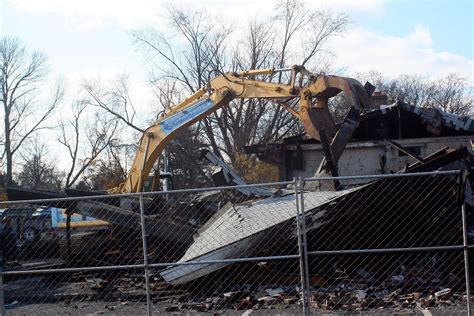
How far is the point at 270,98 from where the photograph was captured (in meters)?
14.9

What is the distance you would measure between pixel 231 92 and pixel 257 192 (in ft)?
9.55

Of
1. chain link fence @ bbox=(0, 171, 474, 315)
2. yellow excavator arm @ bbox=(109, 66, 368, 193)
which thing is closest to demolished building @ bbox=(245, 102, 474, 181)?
yellow excavator arm @ bbox=(109, 66, 368, 193)

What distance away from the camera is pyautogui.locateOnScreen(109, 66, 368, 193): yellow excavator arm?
12.7 meters

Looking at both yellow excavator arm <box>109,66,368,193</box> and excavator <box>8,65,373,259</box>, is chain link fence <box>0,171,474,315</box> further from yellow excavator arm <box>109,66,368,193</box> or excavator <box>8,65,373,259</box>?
yellow excavator arm <box>109,66,368,193</box>

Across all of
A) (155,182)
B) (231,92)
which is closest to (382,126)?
(231,92)

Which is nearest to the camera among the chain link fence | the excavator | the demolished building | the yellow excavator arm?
the chain link fence

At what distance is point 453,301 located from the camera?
827 cm

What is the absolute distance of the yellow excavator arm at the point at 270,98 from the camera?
12.7 metres

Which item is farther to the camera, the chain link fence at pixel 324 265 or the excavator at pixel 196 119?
the excavator at pixel 196 119

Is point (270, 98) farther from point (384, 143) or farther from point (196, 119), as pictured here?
point (384, 143)

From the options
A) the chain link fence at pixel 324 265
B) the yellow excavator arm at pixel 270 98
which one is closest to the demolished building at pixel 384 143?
the yellow excavator arm at pixel 270 98

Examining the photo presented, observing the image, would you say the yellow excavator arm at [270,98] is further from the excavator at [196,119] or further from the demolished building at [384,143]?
the demolished building at [384,143]

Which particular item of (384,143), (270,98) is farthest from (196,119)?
(384,143)

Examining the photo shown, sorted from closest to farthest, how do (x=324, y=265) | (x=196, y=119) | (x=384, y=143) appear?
1. (x=324, y=265)
2. (x=196, y=119)
3. (x=384, y=143)
